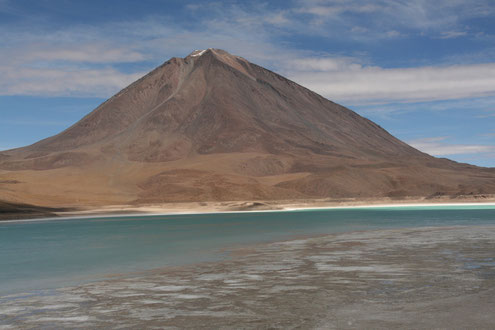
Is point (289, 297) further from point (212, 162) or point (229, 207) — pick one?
point (212, 162)

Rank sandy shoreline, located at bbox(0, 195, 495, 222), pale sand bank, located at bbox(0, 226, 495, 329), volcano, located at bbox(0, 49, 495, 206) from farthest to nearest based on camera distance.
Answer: volcano, located at bbox(0, 49, 495, 206) < sandy shoreline, located at bbox(0, 195, 495, 222) < pale sand bank, located at bbox(0, 226, 495, 329)

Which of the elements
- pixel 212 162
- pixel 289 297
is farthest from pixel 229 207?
pixel 289 297

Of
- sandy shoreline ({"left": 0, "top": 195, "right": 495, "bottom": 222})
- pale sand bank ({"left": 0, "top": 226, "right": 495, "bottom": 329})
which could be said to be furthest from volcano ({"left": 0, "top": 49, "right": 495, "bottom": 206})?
pale sand bank ({"left": 0, "top": 226, "right": 495, "bottom": 329})

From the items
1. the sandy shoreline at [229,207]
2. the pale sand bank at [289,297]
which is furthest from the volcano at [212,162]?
the pale sand bank at [289,297]

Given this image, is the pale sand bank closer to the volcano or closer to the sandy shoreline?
the sandy shoreline

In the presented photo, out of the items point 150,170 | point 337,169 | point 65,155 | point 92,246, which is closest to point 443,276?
point 92,246

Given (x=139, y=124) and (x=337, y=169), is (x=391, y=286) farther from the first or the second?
(x=139, y=124)

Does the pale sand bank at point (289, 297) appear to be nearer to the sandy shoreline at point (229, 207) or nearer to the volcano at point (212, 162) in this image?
the sandy shoreline at point (229, 207)
